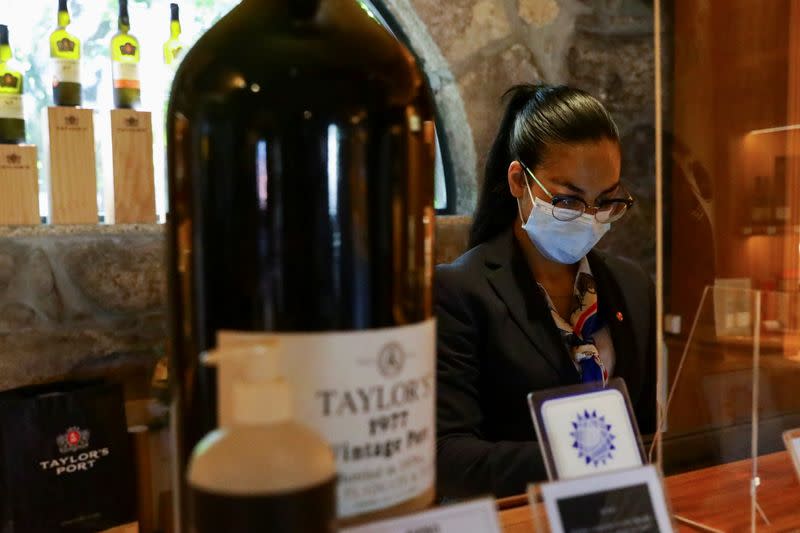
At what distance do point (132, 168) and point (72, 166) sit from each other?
4.7 inches

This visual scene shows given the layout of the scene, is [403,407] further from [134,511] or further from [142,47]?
[142,47]

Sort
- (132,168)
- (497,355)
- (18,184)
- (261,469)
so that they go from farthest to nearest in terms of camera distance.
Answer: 1. (132,168)
2. (18,184)
3. (497,355)
4. (261,469)

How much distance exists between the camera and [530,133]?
1467 millimetres

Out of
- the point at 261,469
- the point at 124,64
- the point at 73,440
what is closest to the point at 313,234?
the point at 261,469

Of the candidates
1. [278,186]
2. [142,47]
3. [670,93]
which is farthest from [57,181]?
[670,93]

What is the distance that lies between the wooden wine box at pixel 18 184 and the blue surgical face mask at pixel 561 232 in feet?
A: 3.29

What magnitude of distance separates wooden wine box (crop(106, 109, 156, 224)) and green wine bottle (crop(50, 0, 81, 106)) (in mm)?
113

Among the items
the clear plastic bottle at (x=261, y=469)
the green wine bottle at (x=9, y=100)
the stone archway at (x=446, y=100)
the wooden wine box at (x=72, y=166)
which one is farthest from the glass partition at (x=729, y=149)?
the green wine bottle at (x=9, y=100)

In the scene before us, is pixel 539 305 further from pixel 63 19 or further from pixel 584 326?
pixel 63 19

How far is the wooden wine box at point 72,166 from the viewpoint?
59.5 inches

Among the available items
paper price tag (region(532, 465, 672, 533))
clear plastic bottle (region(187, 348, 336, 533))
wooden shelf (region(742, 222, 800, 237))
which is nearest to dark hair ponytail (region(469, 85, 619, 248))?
wooden shelf (region(742, 222, 800, 237))

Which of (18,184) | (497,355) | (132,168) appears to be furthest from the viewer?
(132,168)

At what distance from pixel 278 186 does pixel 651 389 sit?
1.35m

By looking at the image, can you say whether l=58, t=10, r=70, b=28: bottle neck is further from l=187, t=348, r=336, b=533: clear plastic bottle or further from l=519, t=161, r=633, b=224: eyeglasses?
l=187, t=348, r=336, b=533: clear plastic bottle
